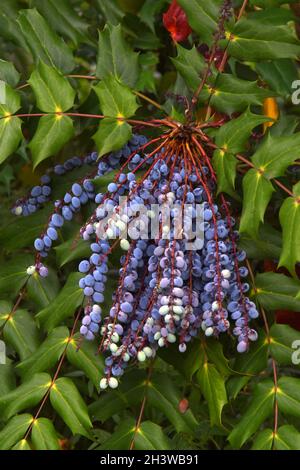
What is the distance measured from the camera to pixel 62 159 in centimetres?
185

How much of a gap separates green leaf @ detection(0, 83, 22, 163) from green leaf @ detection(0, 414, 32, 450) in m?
0.38

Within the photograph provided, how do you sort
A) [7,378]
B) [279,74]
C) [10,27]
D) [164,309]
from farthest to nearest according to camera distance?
[279,74] → [10,27] → [7,378] → [164,309]

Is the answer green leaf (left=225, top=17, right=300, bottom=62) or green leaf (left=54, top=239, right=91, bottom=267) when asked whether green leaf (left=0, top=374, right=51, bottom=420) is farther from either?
green leaf (left=225, top=17, right=300, bottom=62)

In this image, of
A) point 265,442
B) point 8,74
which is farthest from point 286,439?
point 8,74

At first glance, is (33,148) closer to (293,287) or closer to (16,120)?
(16,120)

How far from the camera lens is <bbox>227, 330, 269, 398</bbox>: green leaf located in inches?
45.8

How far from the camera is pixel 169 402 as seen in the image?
121cm

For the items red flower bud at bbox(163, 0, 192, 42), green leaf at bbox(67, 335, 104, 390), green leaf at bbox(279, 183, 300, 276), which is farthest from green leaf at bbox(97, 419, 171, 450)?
red flower bud at bbox(163, 0, 192, 42)

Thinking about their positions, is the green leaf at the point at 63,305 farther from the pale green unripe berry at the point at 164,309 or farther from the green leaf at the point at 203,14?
the green leaf at the point at 203,14

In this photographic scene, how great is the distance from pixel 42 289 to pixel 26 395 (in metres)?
0.19

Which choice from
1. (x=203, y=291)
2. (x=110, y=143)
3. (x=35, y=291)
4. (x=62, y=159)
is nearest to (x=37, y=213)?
(x=35, y=291)

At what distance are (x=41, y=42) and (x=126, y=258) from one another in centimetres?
44

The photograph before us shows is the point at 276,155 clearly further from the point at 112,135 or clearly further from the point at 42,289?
the point at 42,289

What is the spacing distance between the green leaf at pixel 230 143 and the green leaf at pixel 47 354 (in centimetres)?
33
